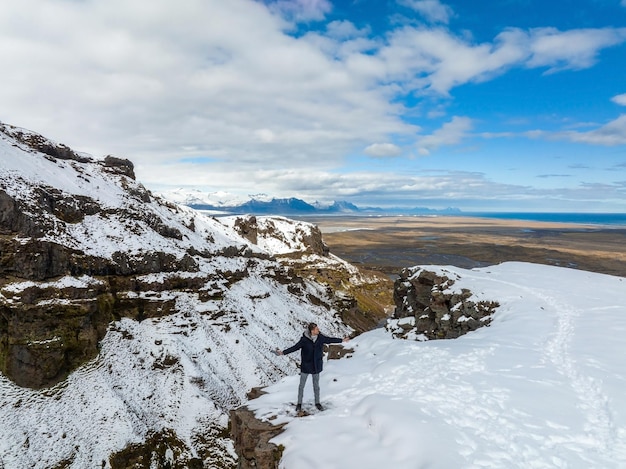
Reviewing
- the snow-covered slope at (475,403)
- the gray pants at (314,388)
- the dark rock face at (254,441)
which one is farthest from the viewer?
the gray pants at (314,388)

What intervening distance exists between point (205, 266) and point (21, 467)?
31.0 meters

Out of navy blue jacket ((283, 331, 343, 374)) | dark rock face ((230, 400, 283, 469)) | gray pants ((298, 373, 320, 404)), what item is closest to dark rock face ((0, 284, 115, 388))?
dark rock face ((230, 400, 283, 469))

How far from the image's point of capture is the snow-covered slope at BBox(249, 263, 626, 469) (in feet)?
33.3

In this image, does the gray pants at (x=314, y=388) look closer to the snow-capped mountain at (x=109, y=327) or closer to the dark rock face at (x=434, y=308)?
the dark rock face at (x=434, y=308)

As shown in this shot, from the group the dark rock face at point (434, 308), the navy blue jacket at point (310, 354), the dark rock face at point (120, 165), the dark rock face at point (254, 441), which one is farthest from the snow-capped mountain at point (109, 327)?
the navy blue jacket at point (310, 354)

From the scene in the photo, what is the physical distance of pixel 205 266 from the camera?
54.7 m

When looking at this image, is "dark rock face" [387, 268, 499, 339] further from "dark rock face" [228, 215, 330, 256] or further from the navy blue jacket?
"dark rock face" [228, 215, 330, 256]

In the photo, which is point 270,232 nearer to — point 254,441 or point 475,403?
point 254,441

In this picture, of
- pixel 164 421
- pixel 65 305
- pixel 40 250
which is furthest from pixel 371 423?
pixel 40 250

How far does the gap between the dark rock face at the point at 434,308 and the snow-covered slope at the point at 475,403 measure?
16.7 feet

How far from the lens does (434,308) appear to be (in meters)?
30.2

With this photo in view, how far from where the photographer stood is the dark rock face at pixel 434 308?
27028mm

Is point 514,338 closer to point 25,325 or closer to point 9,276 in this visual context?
point 25,325

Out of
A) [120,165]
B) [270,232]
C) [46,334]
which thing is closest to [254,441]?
[46,334]
